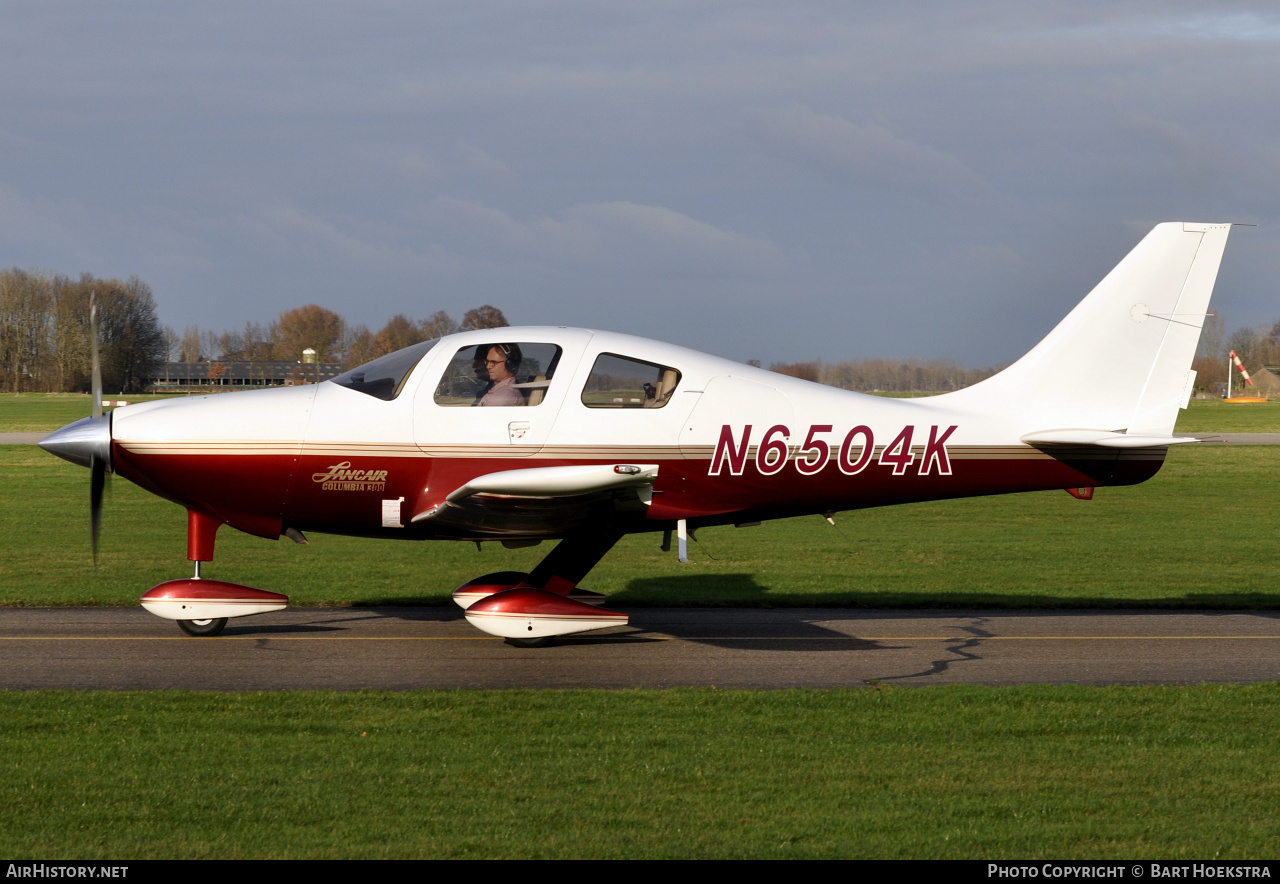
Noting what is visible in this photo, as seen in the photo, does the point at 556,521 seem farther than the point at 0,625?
No

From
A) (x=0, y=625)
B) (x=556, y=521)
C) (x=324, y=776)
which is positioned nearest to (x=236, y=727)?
(x=324, y=776)

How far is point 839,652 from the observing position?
10.1m

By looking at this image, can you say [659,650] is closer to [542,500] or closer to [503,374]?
[542,500]

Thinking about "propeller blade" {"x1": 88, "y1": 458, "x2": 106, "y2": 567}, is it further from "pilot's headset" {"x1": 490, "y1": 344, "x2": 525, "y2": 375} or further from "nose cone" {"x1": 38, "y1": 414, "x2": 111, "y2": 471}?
"pilot's headset" {"x1": 490, "y1": 344, "x2": 525, "y2": 375}

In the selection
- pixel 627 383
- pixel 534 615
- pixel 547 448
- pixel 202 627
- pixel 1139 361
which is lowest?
pixel 202 627

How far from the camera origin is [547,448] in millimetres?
10047

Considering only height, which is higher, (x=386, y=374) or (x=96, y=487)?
(x=386, y=374)

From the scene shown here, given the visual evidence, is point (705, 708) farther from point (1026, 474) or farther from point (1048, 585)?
point (1048, 585)

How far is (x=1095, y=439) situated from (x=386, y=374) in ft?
20.9

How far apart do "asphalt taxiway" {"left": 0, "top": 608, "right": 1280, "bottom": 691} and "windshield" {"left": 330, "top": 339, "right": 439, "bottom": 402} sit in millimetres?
2245

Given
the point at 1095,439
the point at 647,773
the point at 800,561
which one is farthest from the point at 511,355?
the point at 800,561

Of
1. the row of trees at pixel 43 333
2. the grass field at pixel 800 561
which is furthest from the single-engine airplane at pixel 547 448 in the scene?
the row of trees at pixel 43 333

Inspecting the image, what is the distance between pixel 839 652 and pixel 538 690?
295cm

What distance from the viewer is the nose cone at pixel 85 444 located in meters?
Answer: 10.0
